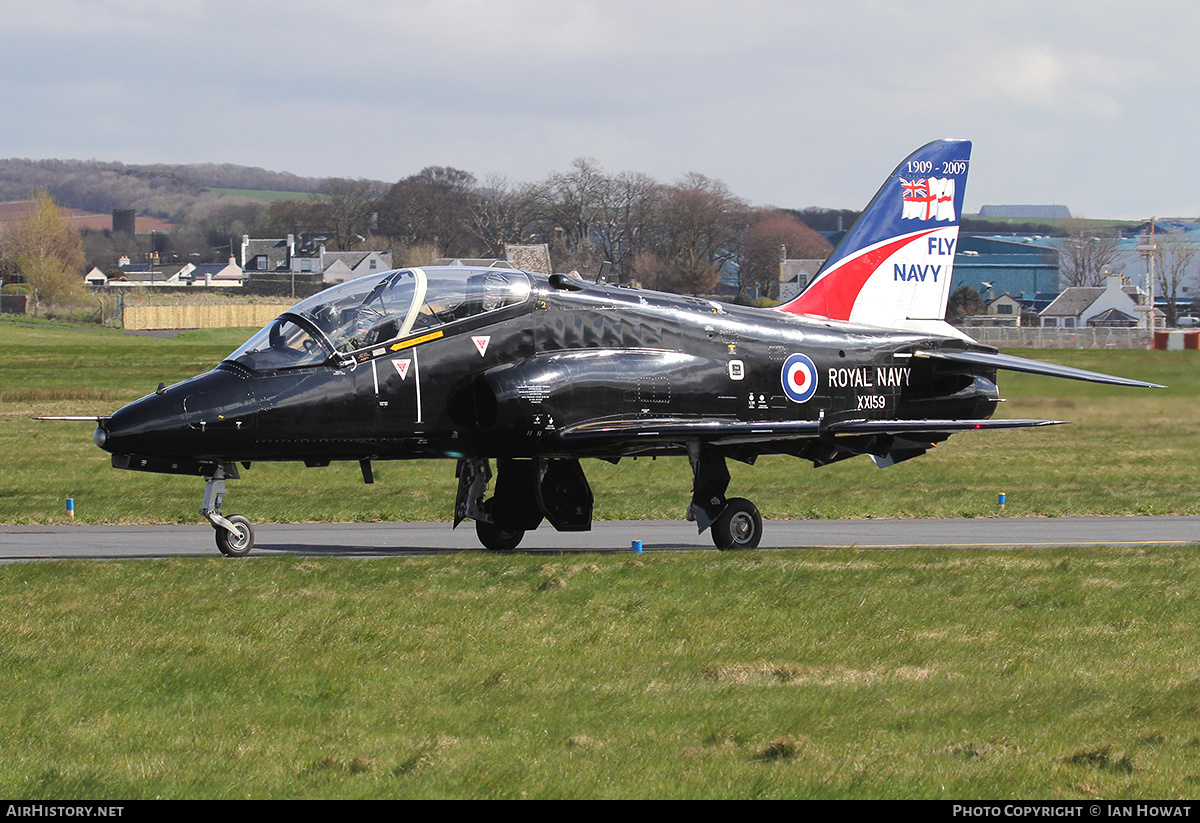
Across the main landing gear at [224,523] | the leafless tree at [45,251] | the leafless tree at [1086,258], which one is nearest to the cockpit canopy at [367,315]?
the main landing gear at [224,523]

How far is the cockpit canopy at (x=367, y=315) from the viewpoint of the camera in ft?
48.3

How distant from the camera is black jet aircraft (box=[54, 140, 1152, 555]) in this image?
14578 millimetres

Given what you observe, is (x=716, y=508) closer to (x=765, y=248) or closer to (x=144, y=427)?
(x=144, y=427)

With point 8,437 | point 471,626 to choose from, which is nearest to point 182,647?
point 471,626

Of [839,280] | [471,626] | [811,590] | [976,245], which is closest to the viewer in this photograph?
[471,626]

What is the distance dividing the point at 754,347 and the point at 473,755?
10.6 metres

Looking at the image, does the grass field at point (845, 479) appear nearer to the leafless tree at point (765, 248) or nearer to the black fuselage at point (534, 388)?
the black fuselage at point (534, 388)

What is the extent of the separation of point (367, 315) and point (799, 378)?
632 cm

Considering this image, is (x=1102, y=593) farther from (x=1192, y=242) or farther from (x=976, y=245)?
(x=1192, y=242)

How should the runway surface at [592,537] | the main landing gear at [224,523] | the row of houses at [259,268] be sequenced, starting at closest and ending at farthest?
1. the main landing gear at [224,523]
2. the runway surface at [592,537]
3. the row of houses at [259,268]

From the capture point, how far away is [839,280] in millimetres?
20156

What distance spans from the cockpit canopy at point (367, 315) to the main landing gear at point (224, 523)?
55.1 inches

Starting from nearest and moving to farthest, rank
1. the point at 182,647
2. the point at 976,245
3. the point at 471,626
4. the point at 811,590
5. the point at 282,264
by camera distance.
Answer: the point at 182,647 < the point at 471,626 < the point at 811,590 < the point at 976,245 < the point at 282,264

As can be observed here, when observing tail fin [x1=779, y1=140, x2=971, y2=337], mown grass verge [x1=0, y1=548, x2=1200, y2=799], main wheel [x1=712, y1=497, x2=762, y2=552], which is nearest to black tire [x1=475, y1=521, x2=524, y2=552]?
mown grass verge [x1=0, y1=548, x2=1200, y2=799]
